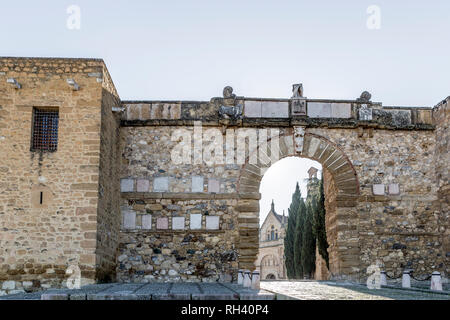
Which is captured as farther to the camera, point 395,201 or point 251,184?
point 395,201

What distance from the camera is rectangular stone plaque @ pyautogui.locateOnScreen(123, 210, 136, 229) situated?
1389 centimetres

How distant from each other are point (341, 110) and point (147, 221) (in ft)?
18.9

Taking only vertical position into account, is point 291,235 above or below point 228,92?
below

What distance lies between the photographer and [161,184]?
1412 cm

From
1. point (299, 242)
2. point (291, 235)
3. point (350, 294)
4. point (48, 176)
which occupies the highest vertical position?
point (48, 176)

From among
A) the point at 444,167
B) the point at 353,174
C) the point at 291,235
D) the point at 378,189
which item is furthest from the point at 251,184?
the point at 291,235

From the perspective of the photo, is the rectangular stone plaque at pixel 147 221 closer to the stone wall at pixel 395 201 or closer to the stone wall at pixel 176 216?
the stone wall at pixel 176 216

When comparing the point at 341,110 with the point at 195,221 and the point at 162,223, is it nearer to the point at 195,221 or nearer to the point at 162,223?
the point at 195,221

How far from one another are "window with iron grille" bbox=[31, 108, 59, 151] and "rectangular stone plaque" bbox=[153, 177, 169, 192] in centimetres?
294

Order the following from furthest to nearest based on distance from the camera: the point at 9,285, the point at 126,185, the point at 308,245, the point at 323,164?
the point at 308,245 → the point at 323,164 → the point at 126,185 → the point at 9,285

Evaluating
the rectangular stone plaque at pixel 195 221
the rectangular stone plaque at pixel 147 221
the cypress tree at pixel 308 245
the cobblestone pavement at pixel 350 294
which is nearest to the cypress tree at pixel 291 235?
the cypress tree at pixel 308 245

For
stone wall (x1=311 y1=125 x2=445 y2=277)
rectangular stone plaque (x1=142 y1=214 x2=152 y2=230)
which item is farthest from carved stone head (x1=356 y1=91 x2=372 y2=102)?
rectangular stone plaque (x1=142 y1=214 x2=152 y2=230)

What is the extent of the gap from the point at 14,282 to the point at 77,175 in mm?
2464
